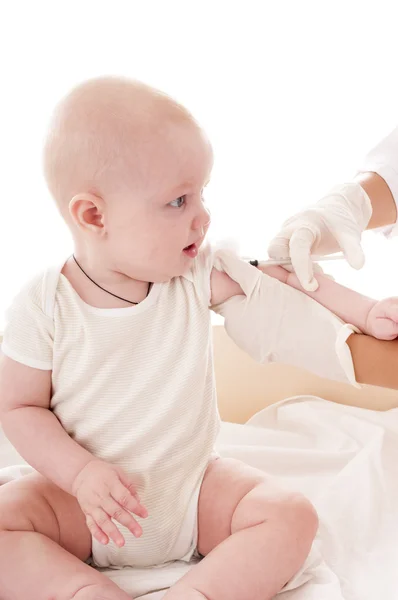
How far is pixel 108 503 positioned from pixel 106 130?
0.49 metres

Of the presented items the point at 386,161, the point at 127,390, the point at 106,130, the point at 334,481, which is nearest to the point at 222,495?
the point at 127,390

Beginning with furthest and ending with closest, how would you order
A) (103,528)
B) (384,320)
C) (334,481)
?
1. (334,481)
2. (384,320)
3. (103,528)

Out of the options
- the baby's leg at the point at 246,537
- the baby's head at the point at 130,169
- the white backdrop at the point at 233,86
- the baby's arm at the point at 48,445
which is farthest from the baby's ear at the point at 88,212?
the white backdrop at the point at 233,86

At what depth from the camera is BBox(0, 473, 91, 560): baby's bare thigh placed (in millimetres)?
1147

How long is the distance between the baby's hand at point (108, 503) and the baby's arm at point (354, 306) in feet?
1.32

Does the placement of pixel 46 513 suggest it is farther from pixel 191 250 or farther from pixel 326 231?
pixel 326 231

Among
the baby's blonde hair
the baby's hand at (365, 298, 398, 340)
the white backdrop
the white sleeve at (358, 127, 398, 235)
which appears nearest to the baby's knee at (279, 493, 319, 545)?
the baby's hand at (365, 298, 398, 340)

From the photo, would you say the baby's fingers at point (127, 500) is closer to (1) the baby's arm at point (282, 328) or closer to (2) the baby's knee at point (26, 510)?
(2) the baby's knee at point (26, 510)

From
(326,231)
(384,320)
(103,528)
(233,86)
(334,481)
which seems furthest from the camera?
(233,86)

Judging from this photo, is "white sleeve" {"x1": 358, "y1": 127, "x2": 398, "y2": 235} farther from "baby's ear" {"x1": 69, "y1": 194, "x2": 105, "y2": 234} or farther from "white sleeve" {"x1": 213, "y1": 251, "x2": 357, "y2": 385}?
"baby's ear" {"x1": 69, "y1": 194, "x2": 105, "y2": 234}

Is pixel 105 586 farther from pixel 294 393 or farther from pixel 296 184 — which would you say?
pixel 296 184

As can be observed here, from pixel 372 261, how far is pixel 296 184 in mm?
288

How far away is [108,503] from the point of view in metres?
1.05

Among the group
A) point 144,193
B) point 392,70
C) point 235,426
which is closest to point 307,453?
point 235,426
